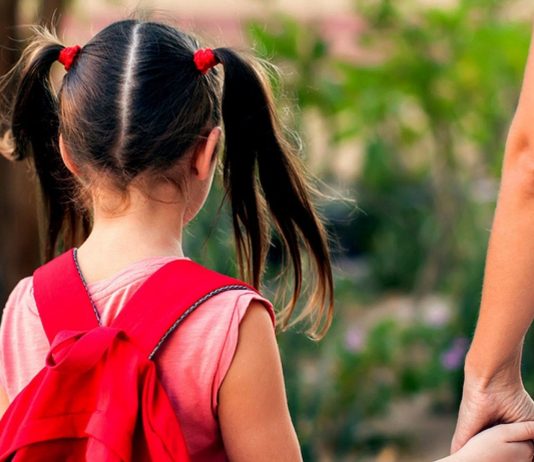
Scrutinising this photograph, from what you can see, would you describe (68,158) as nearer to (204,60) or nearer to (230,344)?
(204,60)

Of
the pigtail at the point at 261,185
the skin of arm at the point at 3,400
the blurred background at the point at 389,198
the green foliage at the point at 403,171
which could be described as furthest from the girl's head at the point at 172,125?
the green foliage at the point at 403,171

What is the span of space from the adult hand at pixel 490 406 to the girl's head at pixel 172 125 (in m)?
0.32

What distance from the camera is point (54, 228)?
235 centimetres

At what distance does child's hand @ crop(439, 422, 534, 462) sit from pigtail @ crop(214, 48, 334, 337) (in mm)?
358

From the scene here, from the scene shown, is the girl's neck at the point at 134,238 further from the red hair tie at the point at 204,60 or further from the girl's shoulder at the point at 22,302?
the red hair tie at the point at 204,60

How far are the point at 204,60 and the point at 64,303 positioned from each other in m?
0.47

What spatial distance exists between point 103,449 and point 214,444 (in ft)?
0.77

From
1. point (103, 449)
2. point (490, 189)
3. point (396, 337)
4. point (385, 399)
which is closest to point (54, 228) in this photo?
point (103, 449)

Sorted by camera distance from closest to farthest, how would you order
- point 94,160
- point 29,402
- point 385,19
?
point 29,402 < point 94,160 < point 385,19

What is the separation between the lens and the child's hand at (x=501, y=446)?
193cm

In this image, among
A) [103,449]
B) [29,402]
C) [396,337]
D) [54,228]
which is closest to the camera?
[103,449]

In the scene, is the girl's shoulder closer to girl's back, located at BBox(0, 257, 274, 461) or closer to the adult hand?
girl's back, located at BBox(0, 257, 274, 461)

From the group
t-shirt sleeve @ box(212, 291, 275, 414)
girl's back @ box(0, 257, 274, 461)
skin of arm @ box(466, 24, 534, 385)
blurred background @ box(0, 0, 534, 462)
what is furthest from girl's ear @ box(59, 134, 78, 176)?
blurred background @ box(0, 0, 534, 462)

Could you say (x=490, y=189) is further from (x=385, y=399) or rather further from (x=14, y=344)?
(x=14, y=344)
